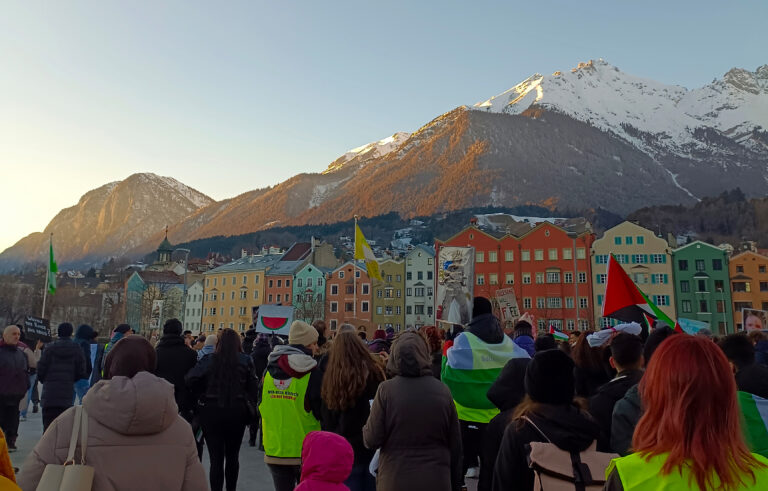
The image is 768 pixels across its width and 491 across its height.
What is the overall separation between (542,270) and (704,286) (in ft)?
54.3

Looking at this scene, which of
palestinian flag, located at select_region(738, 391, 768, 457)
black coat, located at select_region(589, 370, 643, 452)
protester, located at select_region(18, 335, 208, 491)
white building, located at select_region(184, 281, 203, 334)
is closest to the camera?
protester, located at select_region(18, 335, 208, 491)

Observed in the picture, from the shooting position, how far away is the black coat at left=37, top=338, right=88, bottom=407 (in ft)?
28.9

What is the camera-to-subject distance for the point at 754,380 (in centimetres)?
488

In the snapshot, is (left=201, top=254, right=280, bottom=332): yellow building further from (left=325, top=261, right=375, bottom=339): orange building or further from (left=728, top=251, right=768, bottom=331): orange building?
(left=728, top=251, right=768, bottom=331): orange building

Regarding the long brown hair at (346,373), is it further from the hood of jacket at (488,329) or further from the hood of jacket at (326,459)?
the hood of jacket at (326,459)

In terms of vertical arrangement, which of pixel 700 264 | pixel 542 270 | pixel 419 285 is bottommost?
pixel 419 285

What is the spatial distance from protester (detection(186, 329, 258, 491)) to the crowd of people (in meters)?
0.02

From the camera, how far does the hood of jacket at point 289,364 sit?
18.4 ft

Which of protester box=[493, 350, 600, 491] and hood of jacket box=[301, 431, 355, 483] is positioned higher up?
protester box=[493, 350, 600, 491]

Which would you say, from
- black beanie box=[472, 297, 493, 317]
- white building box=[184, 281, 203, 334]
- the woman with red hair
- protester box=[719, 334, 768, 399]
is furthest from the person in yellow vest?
white building box=[184, 281, 203, 334]

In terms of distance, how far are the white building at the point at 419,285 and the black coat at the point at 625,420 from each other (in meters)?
68.4

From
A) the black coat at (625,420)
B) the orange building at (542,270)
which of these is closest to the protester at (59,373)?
the black coat at (625,420)

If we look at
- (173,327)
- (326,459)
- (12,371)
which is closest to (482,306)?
(326,459)

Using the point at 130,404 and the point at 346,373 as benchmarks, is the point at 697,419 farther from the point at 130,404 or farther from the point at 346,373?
the point at 346,373
